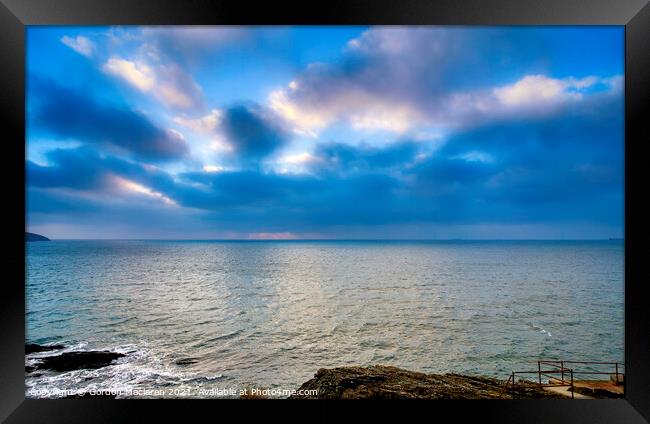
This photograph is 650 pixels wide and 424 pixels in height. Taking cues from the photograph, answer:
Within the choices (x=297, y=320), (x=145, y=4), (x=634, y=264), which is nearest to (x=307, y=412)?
(x=634, y=264)

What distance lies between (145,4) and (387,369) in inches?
209

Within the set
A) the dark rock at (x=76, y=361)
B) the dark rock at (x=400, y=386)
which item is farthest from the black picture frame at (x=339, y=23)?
the dark rock at (x=76, y=361)

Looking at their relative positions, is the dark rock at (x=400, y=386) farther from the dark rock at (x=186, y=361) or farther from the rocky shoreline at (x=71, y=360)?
the rocky shoreline at (x=71, y=360)

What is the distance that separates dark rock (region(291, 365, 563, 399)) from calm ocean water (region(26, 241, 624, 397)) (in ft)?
3.45

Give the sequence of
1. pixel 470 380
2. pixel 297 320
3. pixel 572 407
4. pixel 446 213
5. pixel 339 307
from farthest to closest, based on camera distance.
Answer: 1. pixel 446 213
2. pixel 339 307
3. pixel 297 320
4. pixel 470 380
5. pixel 572 407

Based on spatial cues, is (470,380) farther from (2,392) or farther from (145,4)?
(145,4)

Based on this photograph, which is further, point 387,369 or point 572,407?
point 387,369

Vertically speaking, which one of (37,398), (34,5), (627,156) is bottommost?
(37,398)

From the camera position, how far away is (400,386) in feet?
11.5

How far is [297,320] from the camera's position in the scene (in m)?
11.1

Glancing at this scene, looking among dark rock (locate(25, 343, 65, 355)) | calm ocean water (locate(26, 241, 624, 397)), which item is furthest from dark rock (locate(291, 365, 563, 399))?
dark rock (locate(25, 343, 65, 355))

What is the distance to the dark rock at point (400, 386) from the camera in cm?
316

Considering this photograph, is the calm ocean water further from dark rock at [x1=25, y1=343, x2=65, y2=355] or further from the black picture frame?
the black picture frame

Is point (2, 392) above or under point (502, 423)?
above
